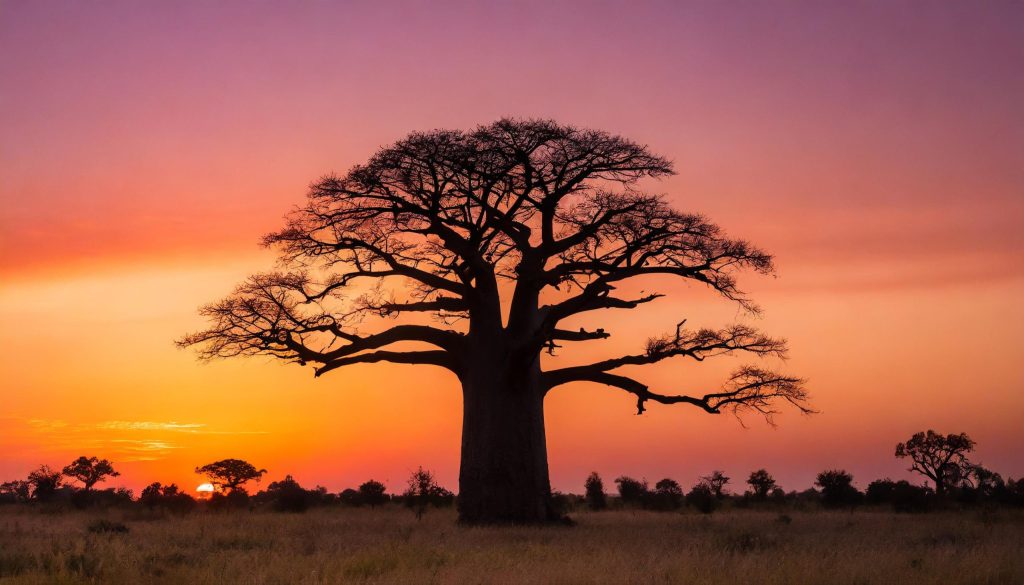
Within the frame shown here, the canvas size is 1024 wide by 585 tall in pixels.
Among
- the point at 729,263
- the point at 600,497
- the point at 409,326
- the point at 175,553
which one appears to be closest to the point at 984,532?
the point at 729,263

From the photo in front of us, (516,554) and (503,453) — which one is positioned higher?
(503,453)

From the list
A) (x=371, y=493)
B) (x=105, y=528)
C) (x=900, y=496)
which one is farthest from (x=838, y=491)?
(x=105, y=528)

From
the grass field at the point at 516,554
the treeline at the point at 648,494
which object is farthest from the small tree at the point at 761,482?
the grass field at the point at 516,554

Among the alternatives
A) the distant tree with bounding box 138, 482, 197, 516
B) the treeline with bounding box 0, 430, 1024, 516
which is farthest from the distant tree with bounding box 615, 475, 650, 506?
the distant tree with bounding box 138, 482, 197, 516

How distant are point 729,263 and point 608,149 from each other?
321cm

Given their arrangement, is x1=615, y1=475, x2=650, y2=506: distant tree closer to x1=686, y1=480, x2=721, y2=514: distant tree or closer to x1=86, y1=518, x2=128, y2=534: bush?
x1=686, y1=480, x2=721, y2=514: distant tree

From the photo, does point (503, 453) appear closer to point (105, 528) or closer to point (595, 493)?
point (105, 528)

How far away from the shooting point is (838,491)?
108 ft

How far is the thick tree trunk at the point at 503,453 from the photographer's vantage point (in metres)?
18.7

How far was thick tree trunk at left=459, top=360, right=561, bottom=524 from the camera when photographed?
18.7 metres

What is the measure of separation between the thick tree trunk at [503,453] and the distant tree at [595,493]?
1468 centimetres

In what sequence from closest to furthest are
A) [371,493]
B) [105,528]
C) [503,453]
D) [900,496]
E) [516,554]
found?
[516,554], [503,453], [105,528], [900,496], [371,493]

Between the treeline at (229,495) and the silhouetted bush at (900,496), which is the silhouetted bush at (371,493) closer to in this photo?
the treeline at (229,495)

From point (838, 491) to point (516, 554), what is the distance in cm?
2291
